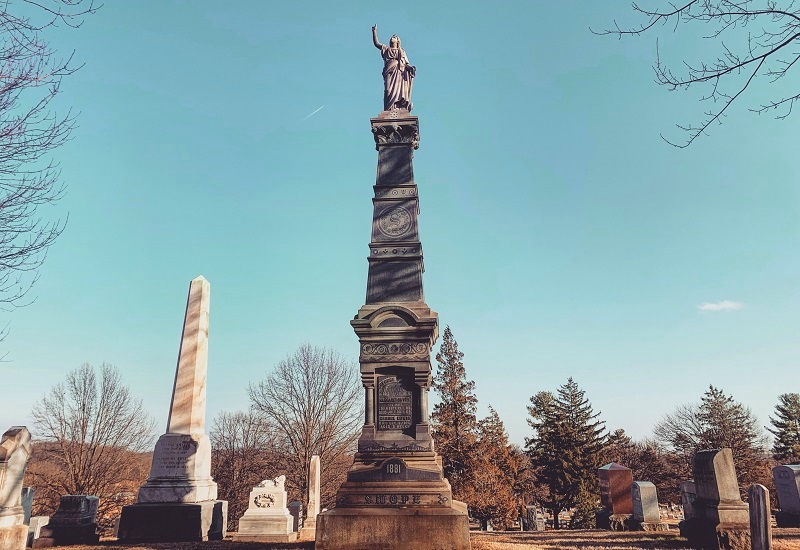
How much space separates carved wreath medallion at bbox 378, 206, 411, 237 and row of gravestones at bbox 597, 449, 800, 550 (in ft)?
24.9

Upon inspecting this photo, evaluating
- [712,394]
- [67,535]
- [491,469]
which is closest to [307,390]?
[491,469]

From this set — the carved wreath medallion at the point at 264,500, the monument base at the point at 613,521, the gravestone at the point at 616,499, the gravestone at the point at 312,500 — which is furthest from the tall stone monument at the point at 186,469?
the gravestone at the point at 616,499

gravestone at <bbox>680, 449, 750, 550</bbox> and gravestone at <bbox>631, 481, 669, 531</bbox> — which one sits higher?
gravestone at <bbox>680, 449, 750, 550</bbox>

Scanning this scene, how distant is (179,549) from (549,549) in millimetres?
7198

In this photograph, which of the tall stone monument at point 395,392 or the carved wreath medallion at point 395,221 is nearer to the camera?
the tall stone monument at point 395,392

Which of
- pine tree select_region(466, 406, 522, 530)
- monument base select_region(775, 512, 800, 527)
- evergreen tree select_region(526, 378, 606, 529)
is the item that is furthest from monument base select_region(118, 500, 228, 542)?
evergreen tree select_region(526, 378, 606, 529)

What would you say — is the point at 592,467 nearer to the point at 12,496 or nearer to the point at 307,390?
the point at 307,390

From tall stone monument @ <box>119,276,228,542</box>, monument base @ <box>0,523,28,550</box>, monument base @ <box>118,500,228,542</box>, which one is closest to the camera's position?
monument base @ <box>0,523,28,550</box>

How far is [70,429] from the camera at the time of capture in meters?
28.7

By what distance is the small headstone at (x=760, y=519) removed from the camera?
650 centimetres

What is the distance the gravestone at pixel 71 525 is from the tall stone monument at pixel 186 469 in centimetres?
195

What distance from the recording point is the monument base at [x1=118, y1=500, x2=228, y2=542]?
1080 cm

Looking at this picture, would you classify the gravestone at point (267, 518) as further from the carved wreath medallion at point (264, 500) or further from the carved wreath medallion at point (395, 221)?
the carved wreath medallion at point (395, 221)

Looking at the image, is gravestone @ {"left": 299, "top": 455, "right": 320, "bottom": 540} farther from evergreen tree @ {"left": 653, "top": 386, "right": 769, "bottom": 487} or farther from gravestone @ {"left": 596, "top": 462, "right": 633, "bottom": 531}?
evergreen tree @ {"left": 653, "top": 386, "right": 769, "bottom": 487}
